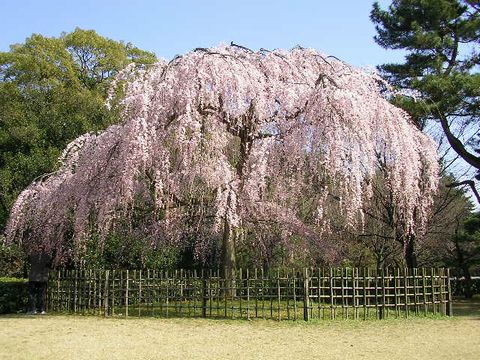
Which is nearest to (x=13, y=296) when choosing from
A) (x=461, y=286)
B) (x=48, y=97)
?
(x=48, y=97)

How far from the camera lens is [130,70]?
45.4 ft

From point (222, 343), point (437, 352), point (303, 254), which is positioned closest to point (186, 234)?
point (303, 254)

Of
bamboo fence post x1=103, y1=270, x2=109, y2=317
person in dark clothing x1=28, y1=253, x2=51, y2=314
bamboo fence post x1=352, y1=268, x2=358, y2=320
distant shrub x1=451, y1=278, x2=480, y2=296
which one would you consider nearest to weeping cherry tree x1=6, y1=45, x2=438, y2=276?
person in dark clothing x1=28, y1=253, x2=51, y2=314

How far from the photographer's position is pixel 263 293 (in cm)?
1177

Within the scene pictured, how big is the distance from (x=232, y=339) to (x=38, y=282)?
6849 millimetres

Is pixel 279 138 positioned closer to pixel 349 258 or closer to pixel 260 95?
pixel 260 95

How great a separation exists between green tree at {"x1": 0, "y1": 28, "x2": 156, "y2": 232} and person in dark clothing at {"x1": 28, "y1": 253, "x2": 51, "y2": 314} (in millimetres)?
Result: 4369

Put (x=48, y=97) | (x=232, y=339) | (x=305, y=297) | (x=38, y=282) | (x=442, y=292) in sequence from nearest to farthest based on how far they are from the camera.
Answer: (x=232, y=339), (x=305, y=297), (x=38, y=282), (x=442, y=292), (x=48, y=97)

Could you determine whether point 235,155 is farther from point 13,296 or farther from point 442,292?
point 13,296

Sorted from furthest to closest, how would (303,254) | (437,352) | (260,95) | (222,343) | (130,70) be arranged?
1. (303,254)
2. (130,70)
3. (260,95)
4. (222,343)
5. (437,352)

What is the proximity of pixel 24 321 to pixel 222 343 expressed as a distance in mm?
5493

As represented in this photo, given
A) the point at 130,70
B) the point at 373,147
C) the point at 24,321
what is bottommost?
the point at 24,321

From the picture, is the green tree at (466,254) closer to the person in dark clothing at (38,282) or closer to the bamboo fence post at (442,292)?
the bamboo fence post at (442,292)

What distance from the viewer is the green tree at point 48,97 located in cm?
1841
